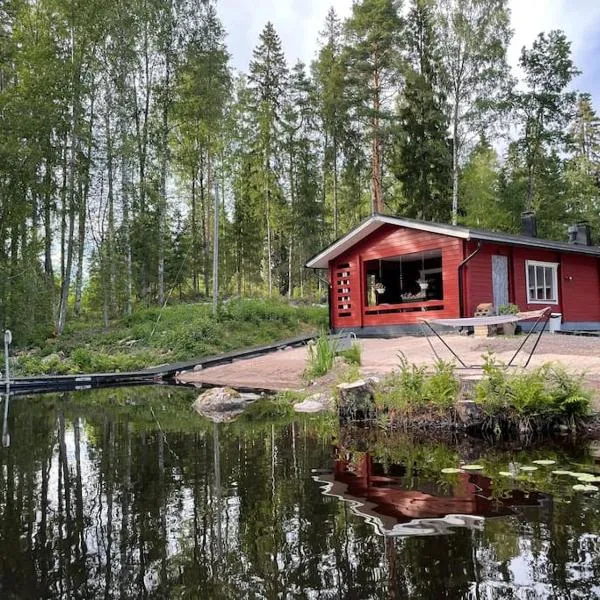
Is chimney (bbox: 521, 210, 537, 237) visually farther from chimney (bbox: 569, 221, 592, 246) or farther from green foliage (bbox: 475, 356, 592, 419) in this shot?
green foliage (bbox: 475, 356, 592, 419)

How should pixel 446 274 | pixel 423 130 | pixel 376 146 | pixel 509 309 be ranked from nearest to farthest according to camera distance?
pixel 509 309 → pixel 446 274 → pixel 376 146 → pixel 423 130

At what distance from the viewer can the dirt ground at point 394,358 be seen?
8875 millimetres

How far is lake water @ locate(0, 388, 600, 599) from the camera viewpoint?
248 centimetres

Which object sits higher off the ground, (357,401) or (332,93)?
(332,93)

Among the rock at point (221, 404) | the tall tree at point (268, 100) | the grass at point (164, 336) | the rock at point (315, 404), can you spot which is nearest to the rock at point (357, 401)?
the rock at point (315, 404)

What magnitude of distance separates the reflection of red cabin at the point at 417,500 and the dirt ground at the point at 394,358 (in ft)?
13.1

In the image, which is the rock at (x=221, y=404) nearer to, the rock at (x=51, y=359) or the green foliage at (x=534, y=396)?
the green foliage at (x=534, y=396)

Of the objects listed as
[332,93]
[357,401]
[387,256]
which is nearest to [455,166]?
[332,93]

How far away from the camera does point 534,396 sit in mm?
5426

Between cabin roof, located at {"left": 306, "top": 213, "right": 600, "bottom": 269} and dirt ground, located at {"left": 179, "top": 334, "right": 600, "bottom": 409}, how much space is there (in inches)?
98.7

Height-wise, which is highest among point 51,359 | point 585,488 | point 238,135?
point 238,135

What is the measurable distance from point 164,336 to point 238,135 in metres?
11.7

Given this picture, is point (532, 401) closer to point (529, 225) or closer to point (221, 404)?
point (221, 404)

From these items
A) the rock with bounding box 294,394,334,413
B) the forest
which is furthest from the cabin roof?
the rock with bounding box 294,394,334,413
